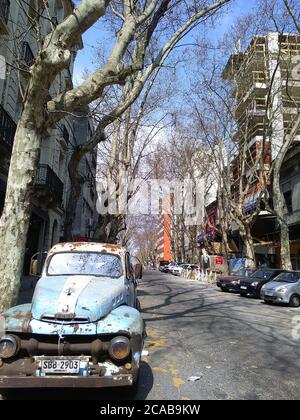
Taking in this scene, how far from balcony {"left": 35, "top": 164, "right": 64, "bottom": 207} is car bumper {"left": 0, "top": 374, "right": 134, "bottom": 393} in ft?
53.4

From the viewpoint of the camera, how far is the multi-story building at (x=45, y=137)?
14.5m

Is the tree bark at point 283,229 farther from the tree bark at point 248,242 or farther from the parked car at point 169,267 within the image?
the parked car at point 169,267

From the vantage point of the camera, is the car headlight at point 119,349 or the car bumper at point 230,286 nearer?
the car headlight at point 119,349

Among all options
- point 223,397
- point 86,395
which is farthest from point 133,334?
point 223,397

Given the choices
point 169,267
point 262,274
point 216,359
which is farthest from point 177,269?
point 216,359

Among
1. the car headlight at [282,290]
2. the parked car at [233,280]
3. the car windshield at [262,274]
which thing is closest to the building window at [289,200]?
the parked car at [233,280]

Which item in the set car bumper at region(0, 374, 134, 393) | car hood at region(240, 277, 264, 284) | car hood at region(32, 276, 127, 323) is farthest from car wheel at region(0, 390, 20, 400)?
car hood at region(240, 277, 264, 284)

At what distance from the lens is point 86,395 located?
5.15 metres

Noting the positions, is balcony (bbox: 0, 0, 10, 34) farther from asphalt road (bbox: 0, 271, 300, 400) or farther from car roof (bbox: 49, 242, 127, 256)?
asphalt road (bbox: 0, 271, 300, 400)

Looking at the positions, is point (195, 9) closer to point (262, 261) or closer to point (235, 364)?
point (235, 364)

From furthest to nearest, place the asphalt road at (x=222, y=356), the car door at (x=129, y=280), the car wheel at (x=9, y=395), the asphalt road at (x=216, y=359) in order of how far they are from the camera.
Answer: the car door at (x=129, y=280)
the asphalt road at (x=222, y=356)
the asphalt road at (x=216, y=359)
the car wheel at (x=9, y=395)

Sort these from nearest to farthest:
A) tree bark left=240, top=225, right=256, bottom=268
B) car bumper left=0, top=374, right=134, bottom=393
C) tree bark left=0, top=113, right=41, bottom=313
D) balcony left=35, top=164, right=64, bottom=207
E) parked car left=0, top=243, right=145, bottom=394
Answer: car bumper left=0, top=374, right=134, bottom=393 → parked car left=0, top=243, right=145, bottom=394 → tree bark left=0, top=113, right=41, bottom=313 → balcony left=35, top=164, right=64, bottom=207 → tree bark left=240, top=225, right=256, bottom=268

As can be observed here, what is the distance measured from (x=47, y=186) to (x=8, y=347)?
54.3ft

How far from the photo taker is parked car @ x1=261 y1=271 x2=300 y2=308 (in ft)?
56.5
